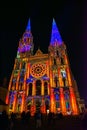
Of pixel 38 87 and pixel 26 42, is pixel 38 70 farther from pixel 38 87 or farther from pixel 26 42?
pixel 26 42

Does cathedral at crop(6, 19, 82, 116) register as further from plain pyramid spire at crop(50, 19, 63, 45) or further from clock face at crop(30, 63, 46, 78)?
plain pyramid spire at crop(50, 19, 63, 45)

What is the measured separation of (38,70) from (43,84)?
183 inches

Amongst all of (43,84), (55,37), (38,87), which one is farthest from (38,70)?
(55,37)

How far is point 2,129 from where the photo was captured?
675 centimetres

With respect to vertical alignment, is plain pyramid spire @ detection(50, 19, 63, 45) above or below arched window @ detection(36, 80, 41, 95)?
above

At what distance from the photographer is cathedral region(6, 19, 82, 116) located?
107ft

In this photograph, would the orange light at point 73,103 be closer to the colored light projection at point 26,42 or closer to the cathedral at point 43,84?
the cathedral at point 43,84

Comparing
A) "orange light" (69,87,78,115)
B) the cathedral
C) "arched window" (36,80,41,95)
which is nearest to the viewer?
"orange light" (69,87,78,115)

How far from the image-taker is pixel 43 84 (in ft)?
120

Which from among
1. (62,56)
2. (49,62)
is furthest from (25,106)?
(62,56)

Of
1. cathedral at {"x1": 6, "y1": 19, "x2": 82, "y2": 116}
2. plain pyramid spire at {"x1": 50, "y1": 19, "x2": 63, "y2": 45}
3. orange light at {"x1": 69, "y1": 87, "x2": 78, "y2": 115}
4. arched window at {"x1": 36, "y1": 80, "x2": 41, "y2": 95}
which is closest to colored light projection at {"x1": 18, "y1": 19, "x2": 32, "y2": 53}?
cathedral at {"x1": 6, "y1": 19, "x2": 82, "y2": 116}

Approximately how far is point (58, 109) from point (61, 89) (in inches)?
189

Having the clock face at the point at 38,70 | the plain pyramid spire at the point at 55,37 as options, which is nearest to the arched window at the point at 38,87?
the clock face at the point at 38,70

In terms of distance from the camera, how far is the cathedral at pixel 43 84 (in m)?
32.6
